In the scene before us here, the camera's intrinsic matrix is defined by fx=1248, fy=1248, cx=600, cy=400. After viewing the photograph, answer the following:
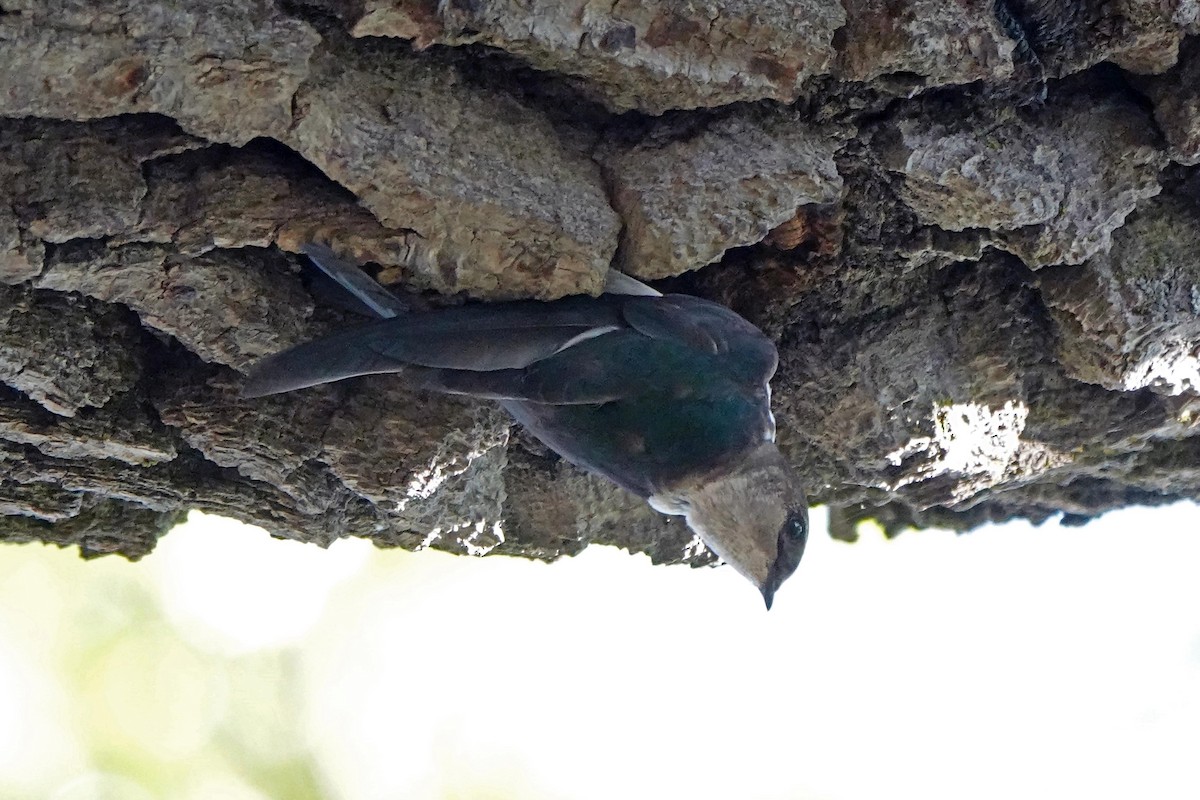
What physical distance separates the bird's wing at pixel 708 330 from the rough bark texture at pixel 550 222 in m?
0.13

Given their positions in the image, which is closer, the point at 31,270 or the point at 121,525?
the point at 31,270

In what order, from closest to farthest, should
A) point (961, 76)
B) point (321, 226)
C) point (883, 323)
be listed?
point (321, 226), point (961, 76), point (883, 323)

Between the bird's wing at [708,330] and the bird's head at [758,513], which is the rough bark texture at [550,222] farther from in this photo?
the bird's head at [758,513]

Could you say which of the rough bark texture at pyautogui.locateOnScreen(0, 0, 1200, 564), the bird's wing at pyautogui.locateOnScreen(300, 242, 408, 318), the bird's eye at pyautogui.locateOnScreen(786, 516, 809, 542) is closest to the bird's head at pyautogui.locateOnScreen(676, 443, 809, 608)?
the bird's eye at pyautogui.locateOnScreen(786, 516, 809, 542)

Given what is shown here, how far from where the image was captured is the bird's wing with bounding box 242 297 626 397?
8.63 feet

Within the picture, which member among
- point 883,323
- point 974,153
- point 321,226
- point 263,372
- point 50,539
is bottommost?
point 50,539

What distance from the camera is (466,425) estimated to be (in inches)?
115

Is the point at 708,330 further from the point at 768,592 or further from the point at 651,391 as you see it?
the point at 768,592

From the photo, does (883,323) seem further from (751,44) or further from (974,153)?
(751,44)

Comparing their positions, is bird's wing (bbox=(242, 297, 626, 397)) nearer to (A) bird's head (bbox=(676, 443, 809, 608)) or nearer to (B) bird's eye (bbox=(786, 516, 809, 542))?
(A) bird's head (bbox=(676, 443, 809, 608))

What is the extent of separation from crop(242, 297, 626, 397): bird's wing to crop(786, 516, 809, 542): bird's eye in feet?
2.28

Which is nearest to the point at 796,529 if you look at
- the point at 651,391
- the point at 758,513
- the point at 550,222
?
the point at 758,513

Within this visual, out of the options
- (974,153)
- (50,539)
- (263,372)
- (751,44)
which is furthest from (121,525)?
(974,153)

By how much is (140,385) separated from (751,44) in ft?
5.05
